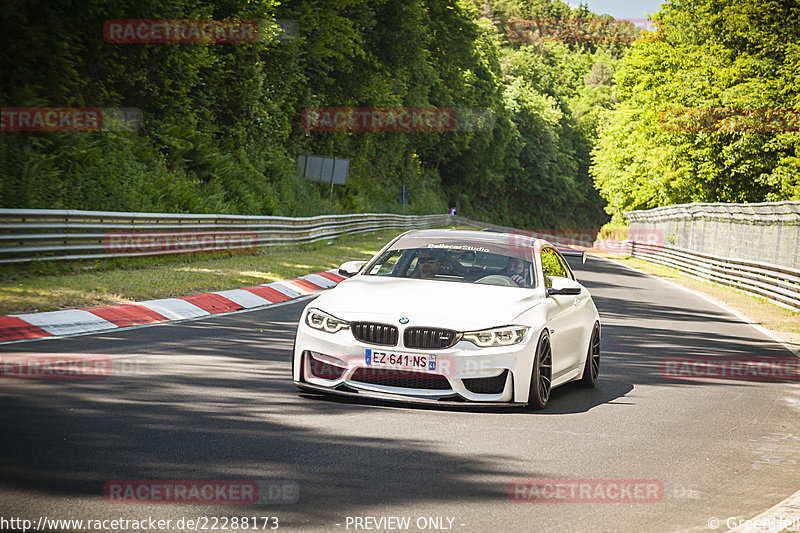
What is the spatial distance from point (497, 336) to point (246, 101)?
32.0 meters

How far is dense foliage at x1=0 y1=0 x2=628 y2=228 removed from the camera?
21.3m

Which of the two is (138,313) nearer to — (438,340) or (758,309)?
(438,340)

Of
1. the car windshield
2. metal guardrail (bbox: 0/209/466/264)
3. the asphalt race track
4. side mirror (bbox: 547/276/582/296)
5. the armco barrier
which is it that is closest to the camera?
the asphalt race track

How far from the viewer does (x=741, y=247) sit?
28.9 metres

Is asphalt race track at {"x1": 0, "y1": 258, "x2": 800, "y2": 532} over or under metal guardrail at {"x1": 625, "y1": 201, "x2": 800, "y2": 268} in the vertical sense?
A: under

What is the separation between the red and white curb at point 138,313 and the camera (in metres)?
10.6

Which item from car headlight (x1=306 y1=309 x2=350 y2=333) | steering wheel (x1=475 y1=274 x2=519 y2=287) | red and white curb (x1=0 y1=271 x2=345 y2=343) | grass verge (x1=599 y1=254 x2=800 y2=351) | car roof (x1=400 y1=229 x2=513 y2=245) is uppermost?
car roof (x1=400 y1=229 x2=513 y2=245)

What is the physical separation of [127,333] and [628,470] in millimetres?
6754

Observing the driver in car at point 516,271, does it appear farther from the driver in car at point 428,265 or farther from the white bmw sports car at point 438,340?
the driver in car at point 428,265

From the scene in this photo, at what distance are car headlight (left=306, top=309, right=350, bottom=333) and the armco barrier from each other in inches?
642

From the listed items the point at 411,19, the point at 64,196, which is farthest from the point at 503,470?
the point at 411,19

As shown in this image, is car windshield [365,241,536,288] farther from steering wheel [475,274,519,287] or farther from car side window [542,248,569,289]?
car side window [542,248,569,289]

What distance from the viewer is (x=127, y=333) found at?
36.3 ft

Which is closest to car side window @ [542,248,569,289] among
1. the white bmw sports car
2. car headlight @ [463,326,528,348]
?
the white bmw sports car
